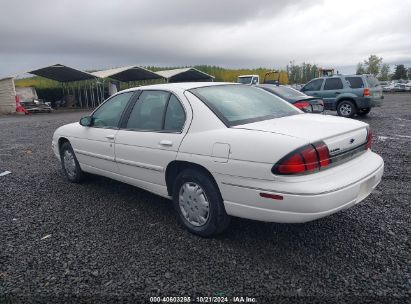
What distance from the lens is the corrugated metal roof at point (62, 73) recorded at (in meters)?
24.7

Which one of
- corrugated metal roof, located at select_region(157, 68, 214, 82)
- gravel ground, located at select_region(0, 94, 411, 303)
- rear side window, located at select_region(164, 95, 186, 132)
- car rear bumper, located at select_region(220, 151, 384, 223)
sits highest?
corrugated metal roof, located at select_region(157, 68, 214, 82)

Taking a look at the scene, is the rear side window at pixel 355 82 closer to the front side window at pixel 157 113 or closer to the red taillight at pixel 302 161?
the front side window at pixel 157 113

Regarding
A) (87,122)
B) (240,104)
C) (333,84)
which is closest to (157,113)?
(240,104)

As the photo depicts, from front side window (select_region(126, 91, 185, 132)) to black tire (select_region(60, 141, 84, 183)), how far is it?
5.20 ft

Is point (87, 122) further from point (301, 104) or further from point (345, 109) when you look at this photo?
point (345, 109)

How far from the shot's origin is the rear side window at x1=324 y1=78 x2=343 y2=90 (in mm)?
12883

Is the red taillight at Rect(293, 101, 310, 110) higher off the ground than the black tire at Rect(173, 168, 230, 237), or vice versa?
the red taillight at Rect(293, 101, 310, 110)

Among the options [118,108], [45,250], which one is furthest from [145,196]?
[45,250]

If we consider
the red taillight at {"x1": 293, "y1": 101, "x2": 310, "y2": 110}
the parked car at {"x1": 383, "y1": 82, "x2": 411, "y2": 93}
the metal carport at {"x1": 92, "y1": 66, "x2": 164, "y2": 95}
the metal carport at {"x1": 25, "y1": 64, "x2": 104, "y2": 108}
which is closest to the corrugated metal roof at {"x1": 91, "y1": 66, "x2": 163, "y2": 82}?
the metal carport at {"x1": 92, "y1": 66, "x2": 164, "y2": 95}

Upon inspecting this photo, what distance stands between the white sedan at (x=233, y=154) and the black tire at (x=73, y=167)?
90 centimetres

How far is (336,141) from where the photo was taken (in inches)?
110

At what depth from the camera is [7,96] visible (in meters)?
24.3

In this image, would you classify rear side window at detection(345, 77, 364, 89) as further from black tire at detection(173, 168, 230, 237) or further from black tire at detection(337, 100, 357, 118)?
black tire at detection(173, 168, 230, 237)

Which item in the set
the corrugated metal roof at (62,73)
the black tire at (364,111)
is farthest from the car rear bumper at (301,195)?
the corrugated metal roof at (62,73)
